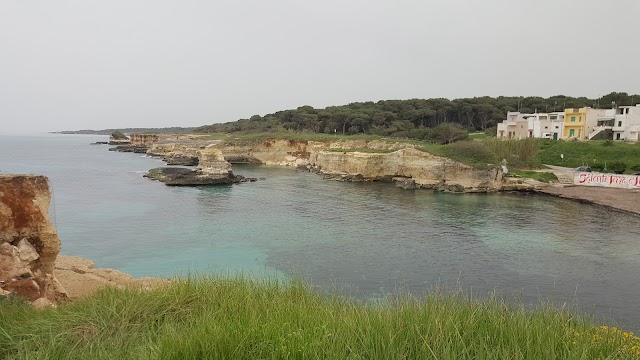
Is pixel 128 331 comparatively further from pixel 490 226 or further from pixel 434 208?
pixel 434 208

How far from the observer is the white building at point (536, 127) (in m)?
59.9

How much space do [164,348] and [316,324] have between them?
60.5 inches

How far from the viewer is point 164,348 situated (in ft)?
11.6

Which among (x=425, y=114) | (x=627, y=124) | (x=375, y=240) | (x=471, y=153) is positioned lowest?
(x=375, y=240)

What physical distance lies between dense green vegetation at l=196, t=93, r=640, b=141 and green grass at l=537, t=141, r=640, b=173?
25.1 meters

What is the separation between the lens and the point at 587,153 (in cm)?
4653

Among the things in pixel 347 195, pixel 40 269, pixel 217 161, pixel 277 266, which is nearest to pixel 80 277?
pixel 40 269

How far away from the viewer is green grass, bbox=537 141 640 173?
42.1m

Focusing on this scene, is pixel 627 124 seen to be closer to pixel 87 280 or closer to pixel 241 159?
pixel 241 159

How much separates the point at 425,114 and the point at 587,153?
36.4 m

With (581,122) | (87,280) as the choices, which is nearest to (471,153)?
(581,122)

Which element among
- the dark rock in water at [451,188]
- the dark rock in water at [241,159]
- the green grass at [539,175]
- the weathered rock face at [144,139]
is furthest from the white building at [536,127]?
the weathered rock face at [144,139]

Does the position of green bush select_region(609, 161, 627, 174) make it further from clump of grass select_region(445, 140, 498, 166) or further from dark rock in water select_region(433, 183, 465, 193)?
dark rock in water select_region(433, 183, 465, 193)

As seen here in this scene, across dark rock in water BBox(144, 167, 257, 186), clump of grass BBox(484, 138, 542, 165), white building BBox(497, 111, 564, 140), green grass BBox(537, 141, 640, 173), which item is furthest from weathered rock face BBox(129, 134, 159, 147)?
green grass BBox(537, 141, 640, 173)
